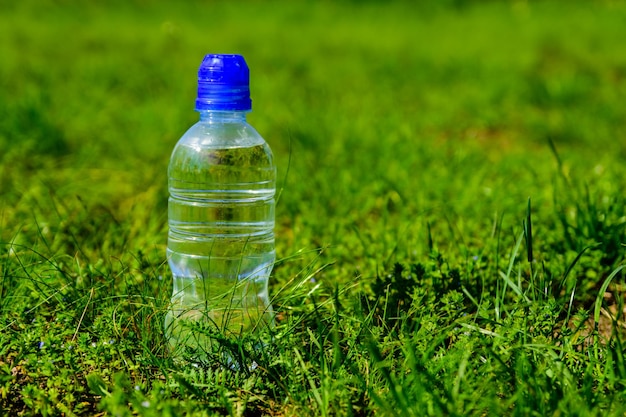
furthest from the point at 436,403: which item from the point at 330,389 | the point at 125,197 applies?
the point at 125,197

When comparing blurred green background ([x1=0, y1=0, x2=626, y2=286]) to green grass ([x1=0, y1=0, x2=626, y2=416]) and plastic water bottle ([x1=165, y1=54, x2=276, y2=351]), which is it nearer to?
green grass ([x1=0, y1=0, x2=626, y2=416])

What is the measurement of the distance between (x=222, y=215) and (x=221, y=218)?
1cm

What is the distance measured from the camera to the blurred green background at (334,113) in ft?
11.4

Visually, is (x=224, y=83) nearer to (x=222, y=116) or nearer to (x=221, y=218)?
(x=222, y=116)

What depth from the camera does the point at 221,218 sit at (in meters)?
2.82

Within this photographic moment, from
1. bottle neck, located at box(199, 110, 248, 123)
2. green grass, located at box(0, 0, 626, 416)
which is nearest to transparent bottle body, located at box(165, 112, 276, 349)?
bottle neck, located at box(199, 110, 248, 123)

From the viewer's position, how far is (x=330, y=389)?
195cm

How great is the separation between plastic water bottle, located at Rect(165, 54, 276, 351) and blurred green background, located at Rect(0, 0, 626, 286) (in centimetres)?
Answer: 20

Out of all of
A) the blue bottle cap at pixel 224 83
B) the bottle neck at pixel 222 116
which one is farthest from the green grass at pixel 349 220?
the blue bottle cap at pixel 224 83

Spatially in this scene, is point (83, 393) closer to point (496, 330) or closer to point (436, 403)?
point (436, 403)

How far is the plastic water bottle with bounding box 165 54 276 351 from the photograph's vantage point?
2.38 meters

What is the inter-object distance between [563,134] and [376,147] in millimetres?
1490

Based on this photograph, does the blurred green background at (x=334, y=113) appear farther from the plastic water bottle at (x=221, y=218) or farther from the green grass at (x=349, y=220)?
the plastic water bottle at (x=221, y=218)

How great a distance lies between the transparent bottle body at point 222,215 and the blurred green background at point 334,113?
0.19m
